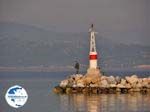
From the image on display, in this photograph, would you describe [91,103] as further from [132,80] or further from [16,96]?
[16,96]

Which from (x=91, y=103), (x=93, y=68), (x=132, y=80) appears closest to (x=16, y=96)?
(x=91, y=103)

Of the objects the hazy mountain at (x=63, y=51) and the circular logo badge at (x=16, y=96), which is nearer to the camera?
the circular logo badge at (x=16, y=96)

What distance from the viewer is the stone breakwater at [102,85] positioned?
45.4 ft

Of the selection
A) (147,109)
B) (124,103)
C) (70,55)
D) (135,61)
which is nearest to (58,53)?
(70,55)

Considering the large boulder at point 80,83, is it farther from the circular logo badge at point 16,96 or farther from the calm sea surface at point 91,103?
the circular logo badge at point 16,96

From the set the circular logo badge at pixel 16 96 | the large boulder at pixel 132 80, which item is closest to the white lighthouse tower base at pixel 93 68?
the large boulder at pixel 132 80

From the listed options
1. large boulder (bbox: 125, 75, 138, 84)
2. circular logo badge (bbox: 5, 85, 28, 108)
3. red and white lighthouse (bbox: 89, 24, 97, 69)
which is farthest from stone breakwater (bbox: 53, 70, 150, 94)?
circular logo badge (bbox: 5, 85, 28, 108)

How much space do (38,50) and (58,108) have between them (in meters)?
3.94

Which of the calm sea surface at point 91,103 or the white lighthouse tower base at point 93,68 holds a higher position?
the white lighthouse tower base at point 93,68

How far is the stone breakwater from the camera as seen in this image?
1384 centimetres

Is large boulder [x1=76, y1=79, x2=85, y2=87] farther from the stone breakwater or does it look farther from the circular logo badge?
the circular logo badge

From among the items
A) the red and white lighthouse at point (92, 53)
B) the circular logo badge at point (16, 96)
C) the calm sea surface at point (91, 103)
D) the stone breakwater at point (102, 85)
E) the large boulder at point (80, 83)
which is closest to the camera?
the circular logo badge at point (16, 96)

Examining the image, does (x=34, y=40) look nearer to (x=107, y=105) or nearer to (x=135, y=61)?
(x=135, y=61)

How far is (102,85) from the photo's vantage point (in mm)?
13938
